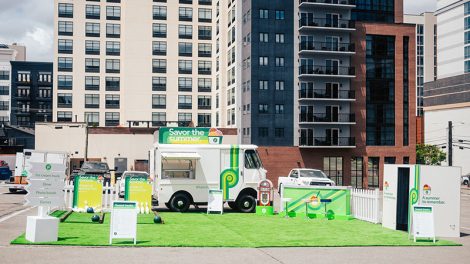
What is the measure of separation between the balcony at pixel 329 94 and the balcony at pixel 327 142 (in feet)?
14.4

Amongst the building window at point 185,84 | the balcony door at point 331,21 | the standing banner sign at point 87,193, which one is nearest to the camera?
the standing banner sign at point 87,193

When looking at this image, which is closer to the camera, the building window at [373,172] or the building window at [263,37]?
the building window at [263,37]

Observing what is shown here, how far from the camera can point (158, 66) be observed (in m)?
85.9

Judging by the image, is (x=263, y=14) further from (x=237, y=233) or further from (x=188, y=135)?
(x=237, y=233)

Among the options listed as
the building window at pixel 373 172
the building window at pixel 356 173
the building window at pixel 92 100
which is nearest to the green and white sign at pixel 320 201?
the building window at pixel 356 173

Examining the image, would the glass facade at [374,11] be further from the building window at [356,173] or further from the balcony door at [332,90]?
the building window at [356,173]

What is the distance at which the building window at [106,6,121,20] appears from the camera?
8594 centimetres

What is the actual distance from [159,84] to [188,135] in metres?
58.5

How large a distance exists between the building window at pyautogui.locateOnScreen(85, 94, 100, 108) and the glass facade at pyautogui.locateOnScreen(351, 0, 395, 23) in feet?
123

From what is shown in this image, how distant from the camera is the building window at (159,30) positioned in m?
85.9

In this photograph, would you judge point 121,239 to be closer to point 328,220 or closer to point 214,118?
point 328,220

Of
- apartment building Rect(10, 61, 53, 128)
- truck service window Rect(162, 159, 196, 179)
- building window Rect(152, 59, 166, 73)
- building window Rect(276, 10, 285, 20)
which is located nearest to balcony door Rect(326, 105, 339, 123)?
building window Rect(276, 10, 285, 20)

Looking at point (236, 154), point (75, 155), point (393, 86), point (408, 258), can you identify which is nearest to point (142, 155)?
point (75, 155)

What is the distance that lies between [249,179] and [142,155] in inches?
1843
